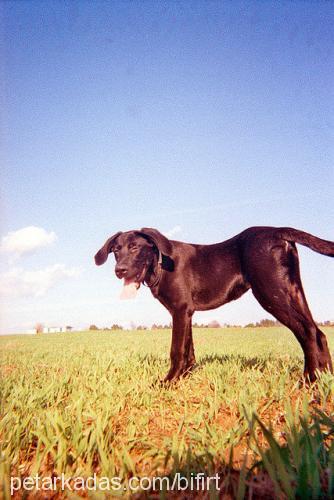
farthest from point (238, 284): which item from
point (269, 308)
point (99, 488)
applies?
point (99, 488)

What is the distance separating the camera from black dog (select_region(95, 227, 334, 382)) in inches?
138

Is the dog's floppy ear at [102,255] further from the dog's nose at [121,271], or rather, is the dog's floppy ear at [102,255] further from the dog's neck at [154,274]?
the dog's neck at [154,274]

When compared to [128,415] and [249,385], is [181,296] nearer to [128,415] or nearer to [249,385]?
[249,385]

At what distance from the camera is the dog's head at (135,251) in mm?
4051

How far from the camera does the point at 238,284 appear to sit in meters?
4.22

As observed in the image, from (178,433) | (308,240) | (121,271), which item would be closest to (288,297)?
(308,240)

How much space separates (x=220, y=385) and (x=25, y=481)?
1.97m

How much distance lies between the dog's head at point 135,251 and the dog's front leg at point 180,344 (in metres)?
0.64

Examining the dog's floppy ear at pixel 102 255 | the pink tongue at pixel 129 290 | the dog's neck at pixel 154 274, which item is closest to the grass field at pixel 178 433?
the pink tongue at pixel 129 290

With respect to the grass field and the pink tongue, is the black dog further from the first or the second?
the grass field

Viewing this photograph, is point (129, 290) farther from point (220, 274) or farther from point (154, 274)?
point (220, 274)

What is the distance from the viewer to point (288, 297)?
363 centimetres

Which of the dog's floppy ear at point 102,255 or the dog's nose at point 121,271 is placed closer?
the dog's nose at point 121,271

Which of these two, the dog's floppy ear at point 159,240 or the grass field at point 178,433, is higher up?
the dog's floppy ear at point 159,240
